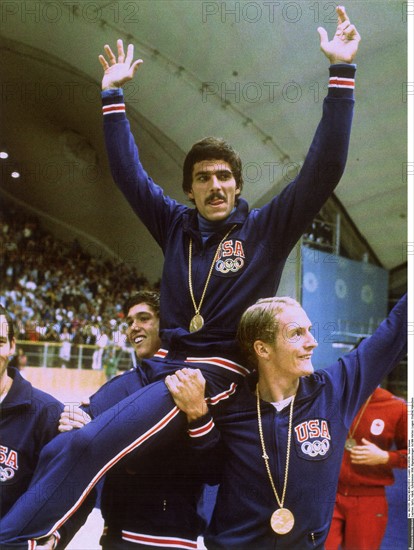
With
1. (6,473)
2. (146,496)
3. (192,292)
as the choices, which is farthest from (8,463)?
(192,292)

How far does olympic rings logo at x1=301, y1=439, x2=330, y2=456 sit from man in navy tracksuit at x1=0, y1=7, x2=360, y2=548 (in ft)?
0.78

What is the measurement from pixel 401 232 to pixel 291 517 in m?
0.92

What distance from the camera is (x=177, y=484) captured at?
1.52m

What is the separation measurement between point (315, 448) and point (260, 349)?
0.28m

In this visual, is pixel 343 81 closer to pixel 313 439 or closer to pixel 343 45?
pixel 343 45

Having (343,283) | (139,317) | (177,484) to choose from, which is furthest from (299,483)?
(343,283)

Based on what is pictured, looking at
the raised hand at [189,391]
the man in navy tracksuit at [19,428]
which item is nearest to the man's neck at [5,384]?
the man in navy tracksuit at [19,428]

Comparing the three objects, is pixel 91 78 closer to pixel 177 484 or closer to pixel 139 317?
pixel 139 317

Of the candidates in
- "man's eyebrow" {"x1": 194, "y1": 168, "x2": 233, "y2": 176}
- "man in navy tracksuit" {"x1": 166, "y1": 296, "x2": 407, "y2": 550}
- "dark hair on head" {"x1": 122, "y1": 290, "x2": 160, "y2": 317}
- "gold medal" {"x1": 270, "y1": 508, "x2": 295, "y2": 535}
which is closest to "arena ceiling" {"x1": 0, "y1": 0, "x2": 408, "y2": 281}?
Answer: "dark hair on head" {"x1": 122, "y1": 290, "x2": 160, "y2": 317}

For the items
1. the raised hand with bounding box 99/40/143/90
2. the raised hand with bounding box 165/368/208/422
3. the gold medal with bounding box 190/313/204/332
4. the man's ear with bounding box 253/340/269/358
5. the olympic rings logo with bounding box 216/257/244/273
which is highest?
the raised hand with bounding box 99/40/143/90

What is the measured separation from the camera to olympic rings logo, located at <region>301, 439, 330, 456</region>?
1.38 m

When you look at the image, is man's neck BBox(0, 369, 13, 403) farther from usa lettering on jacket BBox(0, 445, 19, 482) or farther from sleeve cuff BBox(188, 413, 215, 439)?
sleeve cuff BBox(188, 413, 215, 439)

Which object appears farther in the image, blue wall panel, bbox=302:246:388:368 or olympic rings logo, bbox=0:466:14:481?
Answer: blue wall panel, bbox=302:246:388:368

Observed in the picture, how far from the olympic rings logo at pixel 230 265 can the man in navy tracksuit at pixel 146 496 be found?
1.13 feet
